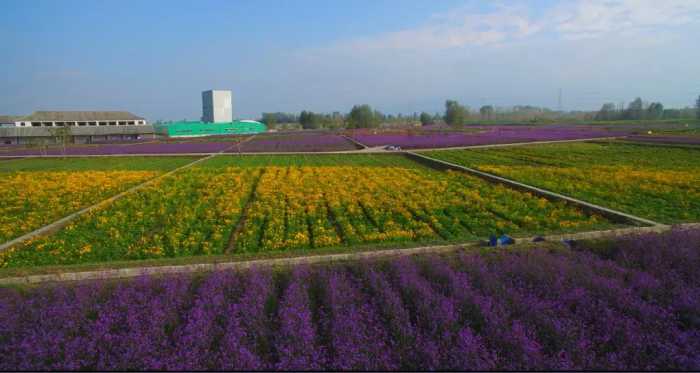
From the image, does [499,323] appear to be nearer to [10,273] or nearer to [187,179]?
[10,273]

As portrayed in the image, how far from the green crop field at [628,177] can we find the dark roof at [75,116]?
243ft

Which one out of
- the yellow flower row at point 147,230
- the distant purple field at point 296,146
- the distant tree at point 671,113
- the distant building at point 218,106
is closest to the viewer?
the yellow flower row at point 147,230

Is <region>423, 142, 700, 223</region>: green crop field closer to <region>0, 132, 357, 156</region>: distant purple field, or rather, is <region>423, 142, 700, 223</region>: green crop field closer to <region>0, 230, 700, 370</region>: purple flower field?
<region>0, 230, 700, 370</region>: purple flower field

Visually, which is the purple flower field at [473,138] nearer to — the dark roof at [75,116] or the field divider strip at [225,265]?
the field divider strip at [225,265]

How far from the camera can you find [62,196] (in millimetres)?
17359

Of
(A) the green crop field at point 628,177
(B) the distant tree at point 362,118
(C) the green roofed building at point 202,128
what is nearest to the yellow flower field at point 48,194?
(A) the green crop field at point 628,177

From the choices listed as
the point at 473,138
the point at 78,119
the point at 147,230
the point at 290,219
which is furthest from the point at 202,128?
the point at 290,219

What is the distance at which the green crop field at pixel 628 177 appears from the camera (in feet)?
42.3

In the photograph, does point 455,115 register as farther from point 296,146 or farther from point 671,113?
point 671,113

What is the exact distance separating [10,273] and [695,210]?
18013 mm

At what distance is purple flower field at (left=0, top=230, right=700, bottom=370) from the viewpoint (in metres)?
4.07

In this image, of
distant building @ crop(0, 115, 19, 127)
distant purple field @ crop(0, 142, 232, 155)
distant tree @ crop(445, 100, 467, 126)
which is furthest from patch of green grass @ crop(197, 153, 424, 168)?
distant tree @ crop(445, 100, 467, 126)

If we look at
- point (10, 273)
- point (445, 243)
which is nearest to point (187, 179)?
point (10, 273)

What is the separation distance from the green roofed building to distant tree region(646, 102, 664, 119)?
11286 cm
